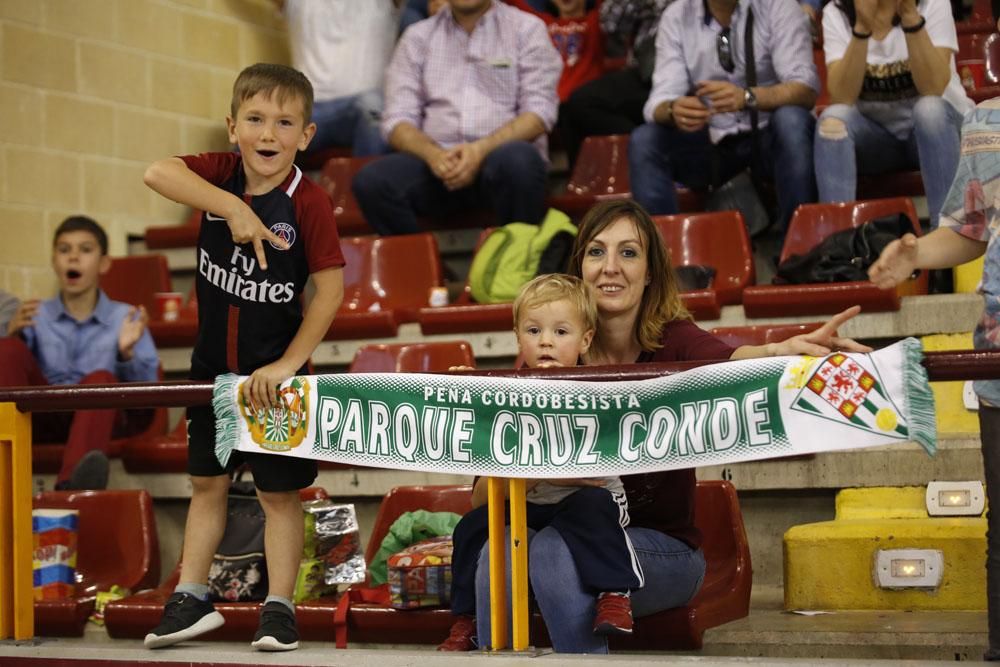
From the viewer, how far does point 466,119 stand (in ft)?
20.2

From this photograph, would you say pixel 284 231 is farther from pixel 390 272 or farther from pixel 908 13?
pixel 908 13

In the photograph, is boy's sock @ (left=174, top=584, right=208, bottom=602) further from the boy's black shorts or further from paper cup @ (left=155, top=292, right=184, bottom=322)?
paper cup @ (left=155, top=292, right=184, bottom=322)

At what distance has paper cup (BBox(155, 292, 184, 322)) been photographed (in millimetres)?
6062

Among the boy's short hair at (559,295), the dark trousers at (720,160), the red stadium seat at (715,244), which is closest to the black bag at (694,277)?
the red stadium seat at (715,244)

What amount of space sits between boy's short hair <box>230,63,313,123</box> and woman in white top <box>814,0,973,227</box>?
2508mm

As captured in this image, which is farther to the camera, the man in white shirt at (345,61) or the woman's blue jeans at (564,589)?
the man in white shirt at (345,61)

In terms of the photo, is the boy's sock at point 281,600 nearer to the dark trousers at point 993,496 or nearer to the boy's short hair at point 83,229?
the dark trousers at point 993,496

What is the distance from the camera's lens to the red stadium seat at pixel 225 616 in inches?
142

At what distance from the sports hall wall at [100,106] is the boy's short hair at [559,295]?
4013 mm

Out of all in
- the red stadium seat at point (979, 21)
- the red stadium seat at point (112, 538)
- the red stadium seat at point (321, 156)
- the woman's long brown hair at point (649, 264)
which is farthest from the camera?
the red stadium seat at point (321, 156)

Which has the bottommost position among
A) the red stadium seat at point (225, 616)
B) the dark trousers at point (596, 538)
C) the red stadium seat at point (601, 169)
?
the red stadium seat at point (225, 616)

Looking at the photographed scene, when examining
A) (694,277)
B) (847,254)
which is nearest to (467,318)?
(694,277)

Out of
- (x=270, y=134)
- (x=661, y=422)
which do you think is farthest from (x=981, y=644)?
(x=270, y=134)

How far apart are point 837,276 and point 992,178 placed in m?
1.95
